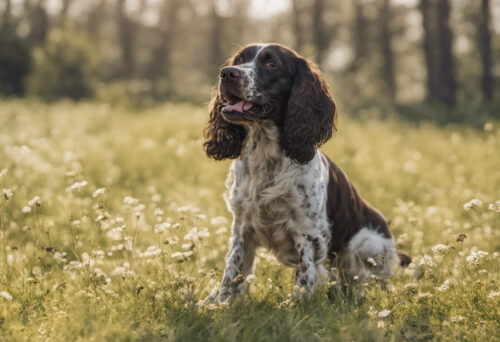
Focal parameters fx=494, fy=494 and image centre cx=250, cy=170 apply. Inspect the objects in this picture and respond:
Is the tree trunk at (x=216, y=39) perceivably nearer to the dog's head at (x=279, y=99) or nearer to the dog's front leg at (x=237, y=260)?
the dog's head at (x=279, y=99)

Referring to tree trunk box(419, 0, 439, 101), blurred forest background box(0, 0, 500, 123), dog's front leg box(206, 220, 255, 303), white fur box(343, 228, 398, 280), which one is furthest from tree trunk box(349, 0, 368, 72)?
dog's front leg box(206, 220, 255, 303)

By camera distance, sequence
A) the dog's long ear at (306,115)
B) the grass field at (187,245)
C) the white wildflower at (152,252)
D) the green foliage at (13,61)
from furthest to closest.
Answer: the green foliage at (13,61), the dog's long ear at (306,115), the white wildflower at (152,252), the grass field at (187,245)

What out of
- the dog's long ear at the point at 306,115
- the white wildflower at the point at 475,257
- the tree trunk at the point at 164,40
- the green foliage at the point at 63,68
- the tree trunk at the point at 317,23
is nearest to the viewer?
the white wildflower at the point at 475,257

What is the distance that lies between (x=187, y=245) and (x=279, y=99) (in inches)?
52.4

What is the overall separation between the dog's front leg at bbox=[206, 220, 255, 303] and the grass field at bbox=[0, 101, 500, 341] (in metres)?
0.12

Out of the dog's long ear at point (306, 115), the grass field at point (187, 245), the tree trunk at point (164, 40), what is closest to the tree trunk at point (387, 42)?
the tree trunk at point (164, 40)

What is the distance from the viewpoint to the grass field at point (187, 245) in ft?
9.60

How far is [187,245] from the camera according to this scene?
349 cm

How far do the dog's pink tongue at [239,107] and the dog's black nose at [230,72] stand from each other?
0.72 feet

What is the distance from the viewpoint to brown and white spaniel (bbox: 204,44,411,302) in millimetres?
3695

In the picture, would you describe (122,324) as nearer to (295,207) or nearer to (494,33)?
(295,207)

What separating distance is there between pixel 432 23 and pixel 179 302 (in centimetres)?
2857

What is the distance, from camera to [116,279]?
420 centimetres

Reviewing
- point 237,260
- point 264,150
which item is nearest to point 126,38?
point 264,150
